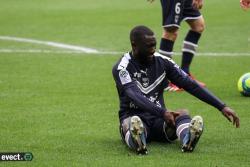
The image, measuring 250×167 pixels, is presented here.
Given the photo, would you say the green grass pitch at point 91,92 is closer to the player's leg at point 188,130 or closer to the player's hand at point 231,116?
the player's leg at point 188,130

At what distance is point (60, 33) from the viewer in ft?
65.8

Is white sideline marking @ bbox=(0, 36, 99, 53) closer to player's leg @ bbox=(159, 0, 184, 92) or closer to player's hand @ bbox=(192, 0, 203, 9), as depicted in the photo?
player's leg @ bbox=(159, 0, 184, 92)

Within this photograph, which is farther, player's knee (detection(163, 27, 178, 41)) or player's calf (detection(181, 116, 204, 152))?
player's knee (detection(163, 27, 178, 41))

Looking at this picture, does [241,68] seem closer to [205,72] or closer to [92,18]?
[205,72]

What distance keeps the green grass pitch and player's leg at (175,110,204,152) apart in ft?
0.38

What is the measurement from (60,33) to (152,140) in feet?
37.1

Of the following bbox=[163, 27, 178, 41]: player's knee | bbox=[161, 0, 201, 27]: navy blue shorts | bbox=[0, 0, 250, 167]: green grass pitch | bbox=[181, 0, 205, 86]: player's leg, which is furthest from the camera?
bbox=[181, 0, 205, 86]: player's leg

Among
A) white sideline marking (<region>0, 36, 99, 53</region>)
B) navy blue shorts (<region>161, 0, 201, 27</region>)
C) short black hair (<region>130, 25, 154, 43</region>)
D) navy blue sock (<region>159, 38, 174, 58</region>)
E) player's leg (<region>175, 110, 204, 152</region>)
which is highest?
short black hair (<region>130, 25, 154, 43</region>)

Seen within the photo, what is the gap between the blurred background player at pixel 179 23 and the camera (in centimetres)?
1262

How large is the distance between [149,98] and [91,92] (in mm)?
3633

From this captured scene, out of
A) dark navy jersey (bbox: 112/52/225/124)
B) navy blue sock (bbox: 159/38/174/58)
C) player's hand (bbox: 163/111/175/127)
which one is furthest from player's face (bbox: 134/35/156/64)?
navy blue sock (bbox: 159/38/174/58)

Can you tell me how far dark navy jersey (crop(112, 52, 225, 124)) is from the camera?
8.63 metres

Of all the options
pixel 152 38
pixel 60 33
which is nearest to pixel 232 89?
pixel 152 38

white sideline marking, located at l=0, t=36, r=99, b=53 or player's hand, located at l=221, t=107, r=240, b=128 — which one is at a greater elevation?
player's hand, located at l=221, t=107, r=240, b=128
